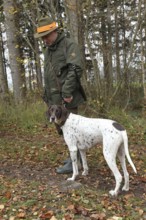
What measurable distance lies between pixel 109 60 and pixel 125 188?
7.03 metres

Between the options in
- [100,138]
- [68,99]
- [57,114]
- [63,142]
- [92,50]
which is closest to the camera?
[100,138]

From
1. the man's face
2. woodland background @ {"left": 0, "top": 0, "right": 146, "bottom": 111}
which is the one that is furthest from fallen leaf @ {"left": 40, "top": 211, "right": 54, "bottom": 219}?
woodland background @ {"left": 0, "top": 0, "right": 146, "bottom": 111}

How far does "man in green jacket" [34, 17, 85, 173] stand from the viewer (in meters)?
5.30

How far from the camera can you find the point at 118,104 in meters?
11.2

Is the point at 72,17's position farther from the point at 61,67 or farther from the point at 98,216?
the point at 98,216

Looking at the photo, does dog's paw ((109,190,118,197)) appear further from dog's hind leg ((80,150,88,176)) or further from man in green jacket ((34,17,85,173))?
man in green jacket ((34,17,85,173))

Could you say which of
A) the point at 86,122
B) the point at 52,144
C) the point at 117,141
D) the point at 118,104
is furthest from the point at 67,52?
the point at 118,104

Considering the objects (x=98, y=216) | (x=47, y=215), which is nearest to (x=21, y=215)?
(x=47, y=215)

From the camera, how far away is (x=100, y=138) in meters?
5.20

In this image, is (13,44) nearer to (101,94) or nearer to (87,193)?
(101,94)

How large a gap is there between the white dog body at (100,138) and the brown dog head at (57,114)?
0.37 feet

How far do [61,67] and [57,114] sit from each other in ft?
2.60

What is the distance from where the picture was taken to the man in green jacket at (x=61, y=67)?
5.30 metres

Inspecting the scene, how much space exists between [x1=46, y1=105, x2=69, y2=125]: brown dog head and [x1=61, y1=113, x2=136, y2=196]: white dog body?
0.11 m
